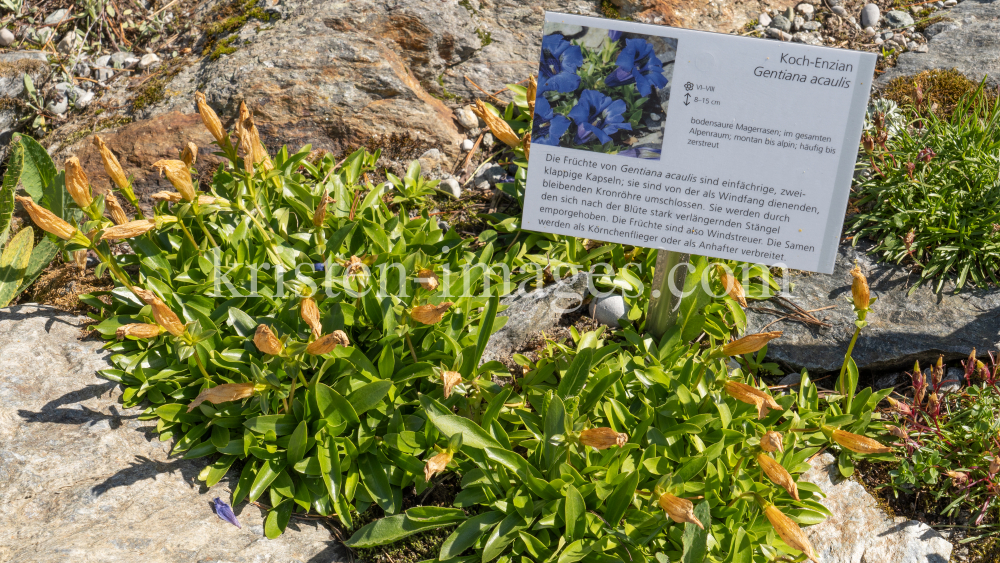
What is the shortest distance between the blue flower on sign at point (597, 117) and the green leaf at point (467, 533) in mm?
1349

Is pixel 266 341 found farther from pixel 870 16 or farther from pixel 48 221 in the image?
pixel 870 16

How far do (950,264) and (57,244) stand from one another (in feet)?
13.7

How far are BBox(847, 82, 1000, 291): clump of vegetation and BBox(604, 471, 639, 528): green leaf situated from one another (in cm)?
190

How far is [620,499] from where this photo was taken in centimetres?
226

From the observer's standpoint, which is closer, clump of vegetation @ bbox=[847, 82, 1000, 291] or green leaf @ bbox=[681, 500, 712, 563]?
green leaf @ bbox=[681, 500, 712, 563]

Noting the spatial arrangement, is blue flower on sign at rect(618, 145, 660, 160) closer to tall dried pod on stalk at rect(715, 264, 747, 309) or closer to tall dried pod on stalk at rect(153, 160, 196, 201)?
tall dried pod on stalk at rect(715, 264, 747, 309)

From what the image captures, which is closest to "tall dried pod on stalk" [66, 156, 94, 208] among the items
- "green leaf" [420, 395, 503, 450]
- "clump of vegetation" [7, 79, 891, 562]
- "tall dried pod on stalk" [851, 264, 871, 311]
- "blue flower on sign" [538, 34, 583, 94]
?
"clump of vegetation" [7, 79, 891, 562]

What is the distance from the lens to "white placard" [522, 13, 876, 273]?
2150 mm

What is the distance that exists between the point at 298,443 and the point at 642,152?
162cm

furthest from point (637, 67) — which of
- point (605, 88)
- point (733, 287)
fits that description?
point (733, 287)

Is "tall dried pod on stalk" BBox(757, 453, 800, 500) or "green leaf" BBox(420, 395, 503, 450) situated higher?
"tall dried pod on stalk" BBox(757, 453, 800, 500)

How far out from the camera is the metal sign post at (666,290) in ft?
8.91

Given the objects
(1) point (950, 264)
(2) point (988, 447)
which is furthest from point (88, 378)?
(1) point (950, 264)

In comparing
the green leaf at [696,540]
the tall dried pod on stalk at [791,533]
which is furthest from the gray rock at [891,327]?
the green leaf at [696,540]
